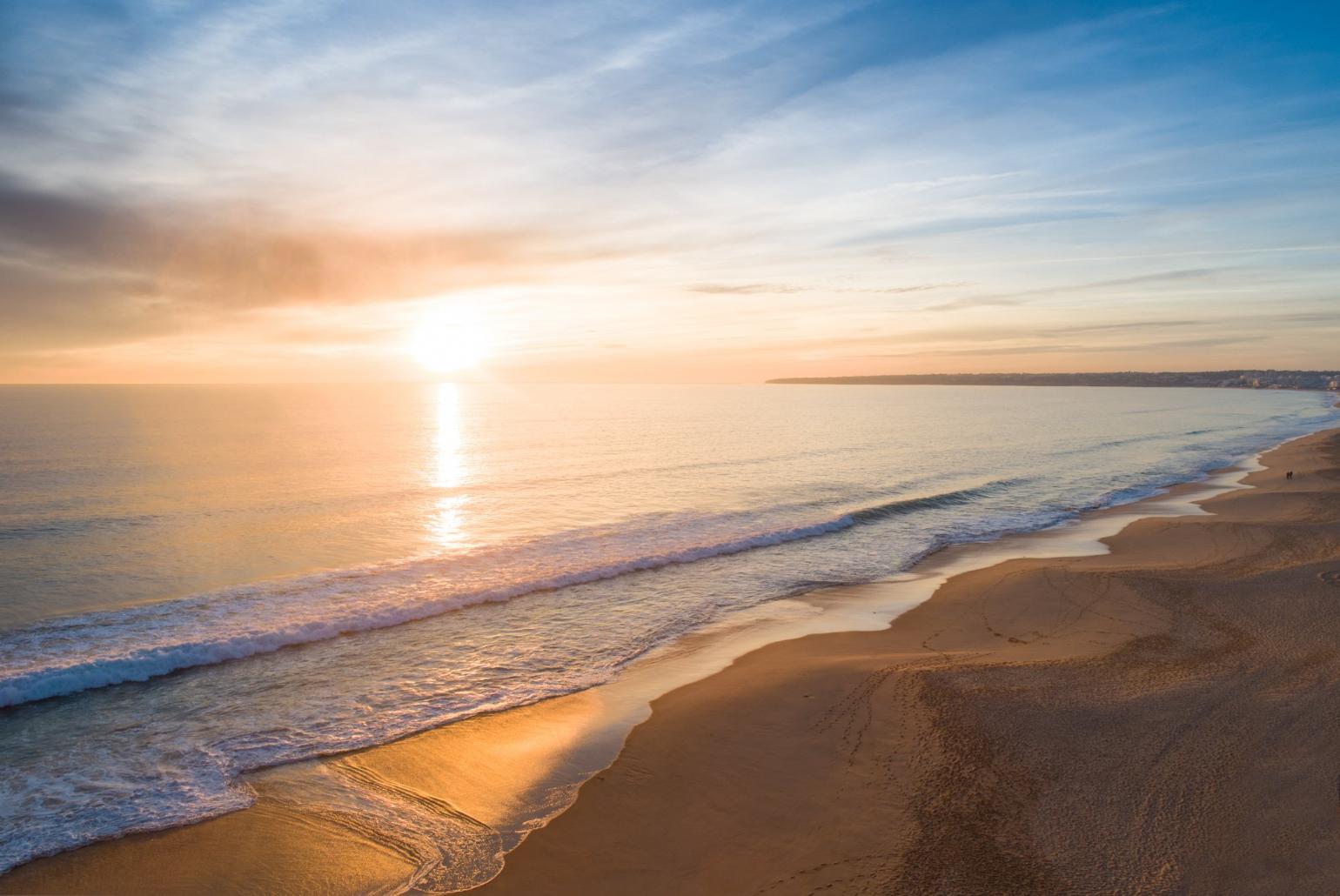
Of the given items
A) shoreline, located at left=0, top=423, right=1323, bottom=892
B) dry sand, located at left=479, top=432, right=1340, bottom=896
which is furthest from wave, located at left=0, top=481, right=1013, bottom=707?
dry sand, located at left=479, top=432, right=1340, bottom=896

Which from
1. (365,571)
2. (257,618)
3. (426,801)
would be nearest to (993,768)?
(426,801)

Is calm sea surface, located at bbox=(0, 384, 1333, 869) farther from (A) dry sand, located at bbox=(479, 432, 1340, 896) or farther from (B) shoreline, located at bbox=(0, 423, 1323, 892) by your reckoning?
(A) dry sand, located at bbox=(479, 432, 1340, 896)

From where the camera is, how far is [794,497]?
30.3 m

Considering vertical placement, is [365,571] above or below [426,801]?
above

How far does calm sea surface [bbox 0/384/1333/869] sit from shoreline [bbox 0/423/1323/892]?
1.40 ft

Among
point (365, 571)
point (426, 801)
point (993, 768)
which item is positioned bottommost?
point (426, 801)

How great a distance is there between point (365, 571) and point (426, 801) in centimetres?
1208

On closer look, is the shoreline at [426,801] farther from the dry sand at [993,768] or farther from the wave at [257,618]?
the wave at [257,618]

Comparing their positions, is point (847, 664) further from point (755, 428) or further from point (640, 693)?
point (755, 428)

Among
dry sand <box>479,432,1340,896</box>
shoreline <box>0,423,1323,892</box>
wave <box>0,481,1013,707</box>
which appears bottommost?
shoreline <box>0,423,1323,892</box>

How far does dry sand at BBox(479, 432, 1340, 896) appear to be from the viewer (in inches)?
249

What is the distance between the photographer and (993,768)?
313 inches

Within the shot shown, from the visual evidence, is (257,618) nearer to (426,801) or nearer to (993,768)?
(426,801)

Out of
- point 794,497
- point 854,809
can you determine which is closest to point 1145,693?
point 854,809
